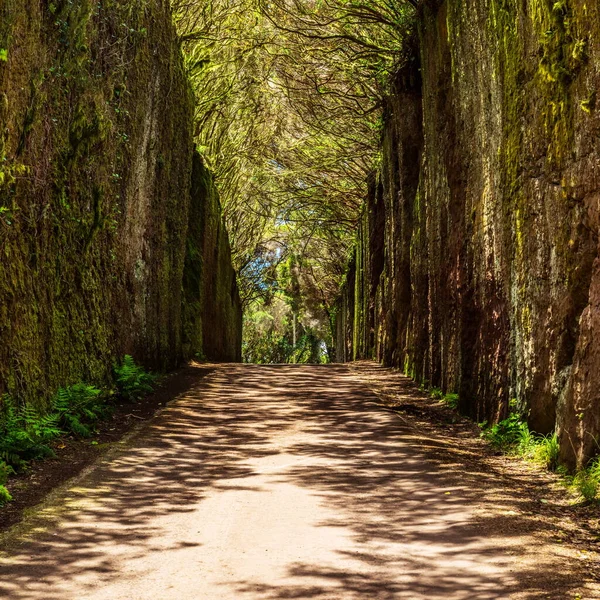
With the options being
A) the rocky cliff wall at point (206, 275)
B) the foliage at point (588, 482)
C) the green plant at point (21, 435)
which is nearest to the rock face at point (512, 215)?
the foliage at point (588, 482)

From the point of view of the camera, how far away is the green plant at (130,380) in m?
10.9

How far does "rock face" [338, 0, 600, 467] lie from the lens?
6.65m

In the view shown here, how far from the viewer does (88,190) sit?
33.1 ft

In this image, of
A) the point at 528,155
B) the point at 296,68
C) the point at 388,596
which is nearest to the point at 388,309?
the point at 296,68

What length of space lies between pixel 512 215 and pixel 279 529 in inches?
176

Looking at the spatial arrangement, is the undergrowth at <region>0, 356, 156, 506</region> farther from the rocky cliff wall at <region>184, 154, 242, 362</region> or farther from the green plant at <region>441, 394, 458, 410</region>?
the rocky cliff wall at <region>184, 154, 242, 362</region>

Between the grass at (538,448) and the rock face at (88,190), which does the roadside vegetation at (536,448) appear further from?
the rock face at (88,190)

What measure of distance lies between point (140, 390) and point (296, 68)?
32.9ft

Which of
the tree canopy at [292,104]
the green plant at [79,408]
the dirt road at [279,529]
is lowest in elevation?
the dirt road at [279,529]

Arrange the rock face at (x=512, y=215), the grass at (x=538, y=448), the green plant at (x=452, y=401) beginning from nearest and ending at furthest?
the grass at (x=538, y=448)
the rock face at (x=512, y=215)
the green plant at (x=452, y=401)

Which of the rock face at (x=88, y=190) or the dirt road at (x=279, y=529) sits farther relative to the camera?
the rock face at (x=88, y=190)

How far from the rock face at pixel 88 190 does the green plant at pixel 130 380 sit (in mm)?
260

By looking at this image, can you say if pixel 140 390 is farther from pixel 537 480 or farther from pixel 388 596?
pixel 388 596

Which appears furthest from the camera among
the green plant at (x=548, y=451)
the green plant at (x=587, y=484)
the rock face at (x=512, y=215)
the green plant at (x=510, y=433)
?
the green plant at (x=510, y=433)
